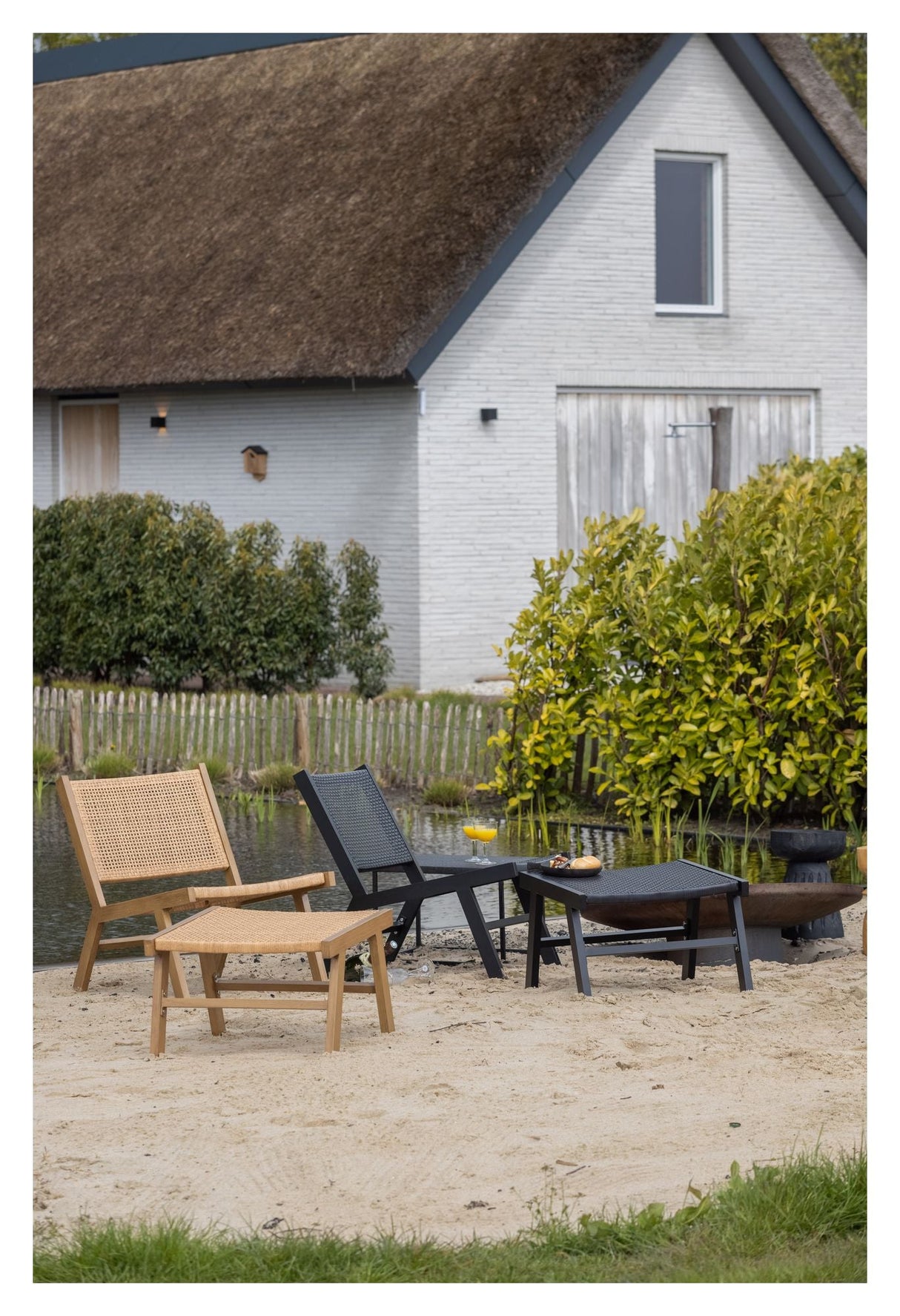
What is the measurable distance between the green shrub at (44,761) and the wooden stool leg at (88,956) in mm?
6226

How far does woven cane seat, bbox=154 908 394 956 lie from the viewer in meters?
6.47

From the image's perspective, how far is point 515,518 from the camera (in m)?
18.3

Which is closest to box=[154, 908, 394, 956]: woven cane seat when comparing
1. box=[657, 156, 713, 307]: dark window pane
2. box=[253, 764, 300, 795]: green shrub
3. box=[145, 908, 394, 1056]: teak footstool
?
box=[145, 908, 394, 1056]: teak footstool

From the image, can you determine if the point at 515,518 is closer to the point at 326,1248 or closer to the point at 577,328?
the point at 577,328

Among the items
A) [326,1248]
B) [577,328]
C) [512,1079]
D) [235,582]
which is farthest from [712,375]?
[326,1248]

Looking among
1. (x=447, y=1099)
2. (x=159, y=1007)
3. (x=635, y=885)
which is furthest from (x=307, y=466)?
(x=447, y=1099)

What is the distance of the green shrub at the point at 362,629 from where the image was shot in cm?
1675

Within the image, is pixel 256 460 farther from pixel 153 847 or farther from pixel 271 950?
pixel 271 950

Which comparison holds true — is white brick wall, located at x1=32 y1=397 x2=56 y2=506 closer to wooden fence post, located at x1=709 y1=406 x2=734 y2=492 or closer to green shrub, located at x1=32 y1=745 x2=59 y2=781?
wooden fence post, located at x1=709 y1=406 x2=734 y2=492

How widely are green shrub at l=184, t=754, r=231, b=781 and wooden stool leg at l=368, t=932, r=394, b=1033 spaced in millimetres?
6719

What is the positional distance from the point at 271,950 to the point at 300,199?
1399 cm

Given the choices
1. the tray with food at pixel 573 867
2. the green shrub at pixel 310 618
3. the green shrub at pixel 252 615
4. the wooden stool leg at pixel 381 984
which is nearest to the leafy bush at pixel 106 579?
the green shrub at pixel 252 615

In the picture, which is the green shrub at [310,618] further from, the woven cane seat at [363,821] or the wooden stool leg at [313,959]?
the wooden stool leg at [313,959]

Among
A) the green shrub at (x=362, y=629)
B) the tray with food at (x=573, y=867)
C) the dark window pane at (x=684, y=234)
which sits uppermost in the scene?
the dark window pane at (x=684, y=234)
